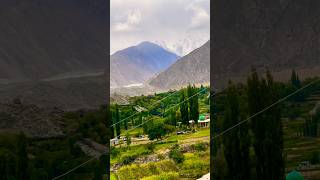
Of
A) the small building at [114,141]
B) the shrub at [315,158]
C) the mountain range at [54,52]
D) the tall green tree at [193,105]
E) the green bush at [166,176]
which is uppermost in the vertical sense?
the mountain range at [54,52]

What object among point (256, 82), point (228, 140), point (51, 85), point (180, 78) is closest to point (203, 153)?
point (228, 140)

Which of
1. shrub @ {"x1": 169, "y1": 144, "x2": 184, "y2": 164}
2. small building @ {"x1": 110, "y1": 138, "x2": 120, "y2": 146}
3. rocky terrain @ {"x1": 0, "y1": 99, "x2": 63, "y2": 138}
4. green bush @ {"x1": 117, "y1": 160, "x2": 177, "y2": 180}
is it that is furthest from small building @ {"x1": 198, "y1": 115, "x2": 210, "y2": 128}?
rocky terrain @ {"x1": 0, "y1": 99, "x2": 63, "y2": 138}

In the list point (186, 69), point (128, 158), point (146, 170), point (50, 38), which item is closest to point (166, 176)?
point (146, 170)

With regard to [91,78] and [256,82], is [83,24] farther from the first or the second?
[256,82]

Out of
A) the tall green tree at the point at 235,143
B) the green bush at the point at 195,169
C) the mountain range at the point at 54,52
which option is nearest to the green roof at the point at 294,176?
the tall green tree at the point at 235,143

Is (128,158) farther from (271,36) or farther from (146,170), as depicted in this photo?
(271,36)

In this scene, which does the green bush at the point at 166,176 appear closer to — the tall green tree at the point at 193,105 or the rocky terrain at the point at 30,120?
the tall green tree at the point at 193,105
